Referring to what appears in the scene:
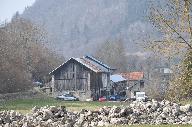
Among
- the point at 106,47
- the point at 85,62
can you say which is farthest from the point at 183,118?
the point at 106,47


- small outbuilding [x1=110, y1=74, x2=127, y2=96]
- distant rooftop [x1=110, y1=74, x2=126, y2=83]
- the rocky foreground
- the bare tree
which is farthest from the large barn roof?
the bare tree

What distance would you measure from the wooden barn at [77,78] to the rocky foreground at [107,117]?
60505 millimetres

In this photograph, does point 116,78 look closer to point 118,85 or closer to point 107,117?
point 118,85

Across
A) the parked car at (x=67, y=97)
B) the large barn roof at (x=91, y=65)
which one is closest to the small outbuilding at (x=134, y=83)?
the large barn roof at (x=91, y=65)

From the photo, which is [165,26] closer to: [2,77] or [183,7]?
[183,7]

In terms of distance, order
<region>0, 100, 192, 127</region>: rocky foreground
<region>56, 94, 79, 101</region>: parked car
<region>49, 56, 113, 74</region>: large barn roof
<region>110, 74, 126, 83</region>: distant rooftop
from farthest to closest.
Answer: <region>110, 74, 126, 83</region>: distant rooftop < <region>49, 56, 113, 74</region>: large barn roof < <region>56, 94, 79, 101</region>: parked car < <region>0, 100, 192, 127</region>: rocky foreground

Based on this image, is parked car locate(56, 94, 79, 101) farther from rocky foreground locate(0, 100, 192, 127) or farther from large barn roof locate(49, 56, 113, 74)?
rocky foreground locate(0, 100, 192, 127)

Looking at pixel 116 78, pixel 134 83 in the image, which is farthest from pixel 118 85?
pixel 134 83

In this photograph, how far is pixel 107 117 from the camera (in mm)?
30391

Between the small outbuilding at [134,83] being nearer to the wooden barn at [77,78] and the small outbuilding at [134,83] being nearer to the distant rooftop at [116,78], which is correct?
the distant rooftop at [116,78]

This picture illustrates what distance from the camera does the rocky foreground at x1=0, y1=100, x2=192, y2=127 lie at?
93.4ft

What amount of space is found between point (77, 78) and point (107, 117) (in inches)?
2608

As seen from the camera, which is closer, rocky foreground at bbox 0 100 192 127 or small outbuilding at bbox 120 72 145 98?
rocky foreground at bbox 0 100 192 127

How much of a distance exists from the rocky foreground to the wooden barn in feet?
199
